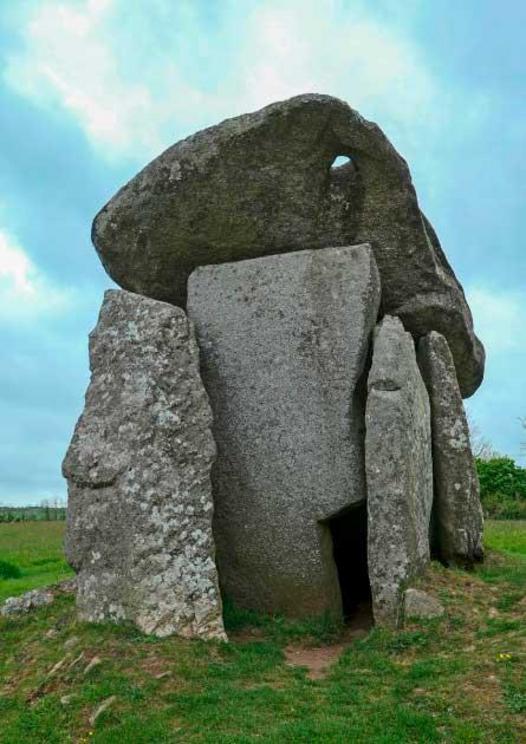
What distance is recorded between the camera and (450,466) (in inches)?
470

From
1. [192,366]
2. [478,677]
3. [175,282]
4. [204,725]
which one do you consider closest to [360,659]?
[478,677]

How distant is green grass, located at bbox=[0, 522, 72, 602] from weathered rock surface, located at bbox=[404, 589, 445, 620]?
7681 millimetres

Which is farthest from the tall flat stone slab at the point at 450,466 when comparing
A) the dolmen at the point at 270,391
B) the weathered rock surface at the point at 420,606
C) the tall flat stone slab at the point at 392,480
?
the weathered rock surface at the point at 420,606

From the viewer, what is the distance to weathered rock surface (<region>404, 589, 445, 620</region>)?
942 centimetres

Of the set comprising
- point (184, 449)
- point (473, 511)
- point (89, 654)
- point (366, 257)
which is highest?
point (366, 257)

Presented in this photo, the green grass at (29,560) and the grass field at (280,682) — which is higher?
the green grass at (29,560)

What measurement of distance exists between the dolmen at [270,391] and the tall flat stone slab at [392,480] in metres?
0.02

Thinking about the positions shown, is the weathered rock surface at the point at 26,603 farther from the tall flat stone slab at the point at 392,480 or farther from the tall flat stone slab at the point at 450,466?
the tall flat stone slab at the point at 450,466

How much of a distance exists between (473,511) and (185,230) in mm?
5456

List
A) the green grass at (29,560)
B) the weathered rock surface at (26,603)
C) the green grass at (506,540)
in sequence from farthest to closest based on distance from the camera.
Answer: the green grass at (506,540) < the green grass at (29,560) < the weathered rock surface at (26,603)

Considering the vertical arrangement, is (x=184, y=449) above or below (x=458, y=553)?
above

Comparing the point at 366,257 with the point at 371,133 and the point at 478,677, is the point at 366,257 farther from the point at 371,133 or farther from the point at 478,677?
the point at 478,677

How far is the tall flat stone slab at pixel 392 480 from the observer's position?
977 cm

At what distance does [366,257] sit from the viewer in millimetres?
11234
